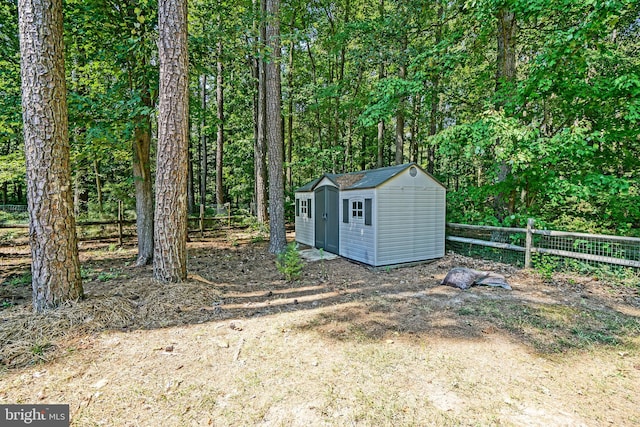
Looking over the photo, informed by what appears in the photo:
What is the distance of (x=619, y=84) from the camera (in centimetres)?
546

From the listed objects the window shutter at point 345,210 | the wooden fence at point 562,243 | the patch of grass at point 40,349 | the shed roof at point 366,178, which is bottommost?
the patch of grass at point 40,349

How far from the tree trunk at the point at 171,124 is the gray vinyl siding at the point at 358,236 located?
3.93 m

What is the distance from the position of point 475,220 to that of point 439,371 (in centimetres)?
615

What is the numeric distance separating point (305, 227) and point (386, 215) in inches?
149

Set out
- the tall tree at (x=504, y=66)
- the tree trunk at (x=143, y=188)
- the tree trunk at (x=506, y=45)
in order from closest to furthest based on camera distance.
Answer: the tree trunk at (x=143, y=188) → the tall tree at (x=504, y=66) → the tree trunk at (x=506, y=45)

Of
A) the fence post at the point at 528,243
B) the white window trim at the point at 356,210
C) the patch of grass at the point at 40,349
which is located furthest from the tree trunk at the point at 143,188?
the fence post at the point at 528,243

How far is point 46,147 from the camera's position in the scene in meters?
3.19

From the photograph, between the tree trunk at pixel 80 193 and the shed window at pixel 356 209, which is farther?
the tree trunk at pixel 80 193

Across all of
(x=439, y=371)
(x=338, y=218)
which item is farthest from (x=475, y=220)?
(x=439, y=371)

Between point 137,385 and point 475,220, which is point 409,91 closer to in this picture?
point 475,220

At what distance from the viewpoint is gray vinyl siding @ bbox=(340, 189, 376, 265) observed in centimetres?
668

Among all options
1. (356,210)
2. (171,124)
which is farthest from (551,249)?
(171,124)

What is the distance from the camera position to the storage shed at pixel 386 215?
21.8 ft

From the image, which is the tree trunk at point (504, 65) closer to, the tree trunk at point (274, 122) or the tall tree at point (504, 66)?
the tall tree at point (504, 66)
